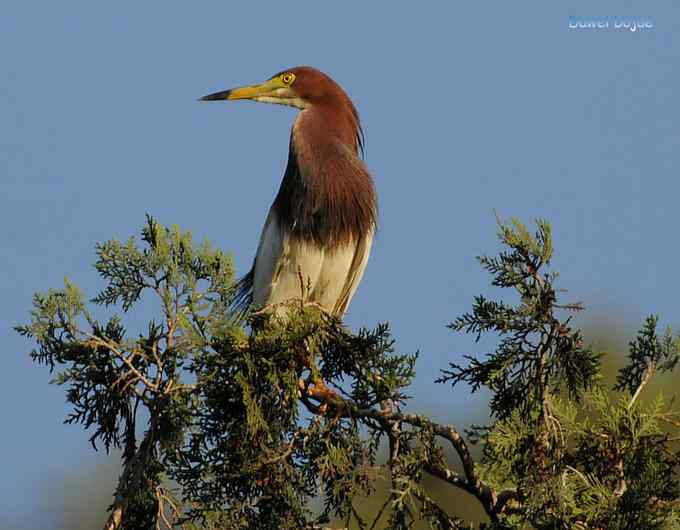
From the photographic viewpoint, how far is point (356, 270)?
698 cm

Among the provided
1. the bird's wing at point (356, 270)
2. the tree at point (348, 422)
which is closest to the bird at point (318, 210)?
the bird's wing at point (356, 270)

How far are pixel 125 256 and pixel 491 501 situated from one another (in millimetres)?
1802

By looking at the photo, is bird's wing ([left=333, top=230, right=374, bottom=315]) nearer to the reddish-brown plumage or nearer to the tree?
the reddish-brown plumage

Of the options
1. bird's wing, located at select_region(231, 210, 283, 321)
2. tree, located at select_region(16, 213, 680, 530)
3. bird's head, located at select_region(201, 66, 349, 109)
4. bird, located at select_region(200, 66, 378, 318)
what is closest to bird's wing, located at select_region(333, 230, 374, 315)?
bird, located at select_region(200, 66, 378, 318)

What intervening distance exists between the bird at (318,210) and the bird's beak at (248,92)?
0.02 metres

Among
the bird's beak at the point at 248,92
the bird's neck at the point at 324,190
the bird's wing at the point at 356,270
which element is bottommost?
the bird's wing at the point at 356,270

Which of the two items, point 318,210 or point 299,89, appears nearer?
point 318,210

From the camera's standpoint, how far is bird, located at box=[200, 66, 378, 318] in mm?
6719

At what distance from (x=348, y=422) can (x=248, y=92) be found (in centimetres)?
369

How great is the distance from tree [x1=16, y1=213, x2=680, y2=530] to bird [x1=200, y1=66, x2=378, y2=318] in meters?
2.09

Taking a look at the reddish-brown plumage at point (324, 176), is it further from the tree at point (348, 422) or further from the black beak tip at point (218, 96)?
the tree at point (348, 422)

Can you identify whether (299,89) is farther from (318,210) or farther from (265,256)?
(265,256)

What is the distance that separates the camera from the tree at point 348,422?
12.8ft

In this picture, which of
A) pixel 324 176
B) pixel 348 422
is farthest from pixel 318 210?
pixel 348 422
